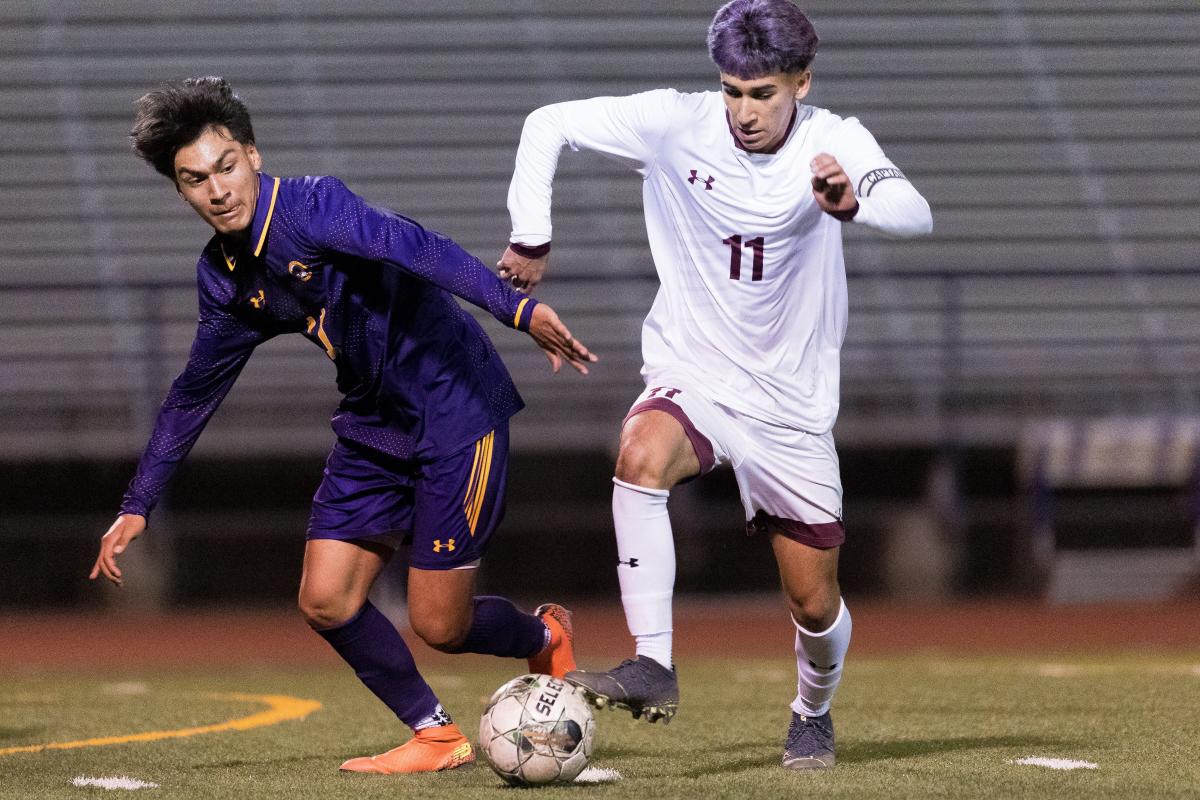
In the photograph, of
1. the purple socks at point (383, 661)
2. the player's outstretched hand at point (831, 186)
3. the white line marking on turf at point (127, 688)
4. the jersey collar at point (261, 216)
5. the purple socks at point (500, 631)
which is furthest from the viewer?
the white line marking on turf at point (127, 688)

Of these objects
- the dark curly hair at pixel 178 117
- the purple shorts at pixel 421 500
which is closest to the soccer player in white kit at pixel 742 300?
the purple shorts at pixel 421 500

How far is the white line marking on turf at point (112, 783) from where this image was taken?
4117mm

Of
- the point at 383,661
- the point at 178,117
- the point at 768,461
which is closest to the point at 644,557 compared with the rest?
the point at 768,461

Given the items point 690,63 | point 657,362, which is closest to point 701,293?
point 657,362

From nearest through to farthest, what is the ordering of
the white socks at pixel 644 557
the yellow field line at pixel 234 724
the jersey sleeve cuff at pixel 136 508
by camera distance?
the white socks at pixel 644 557, the jersey sleeve cuff at pixel 136 508, the yellow field line at pixel 234 724

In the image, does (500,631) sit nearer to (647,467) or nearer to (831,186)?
(647,467)

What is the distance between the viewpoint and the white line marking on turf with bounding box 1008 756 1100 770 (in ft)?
13.9

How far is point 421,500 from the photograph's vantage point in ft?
14.6

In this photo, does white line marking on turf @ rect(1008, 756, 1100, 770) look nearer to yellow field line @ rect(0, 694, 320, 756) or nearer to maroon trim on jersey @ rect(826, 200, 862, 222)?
maroon trim on jersey @ rect(826, 200, 862, 222)

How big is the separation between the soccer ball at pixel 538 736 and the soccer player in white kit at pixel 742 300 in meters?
0.21

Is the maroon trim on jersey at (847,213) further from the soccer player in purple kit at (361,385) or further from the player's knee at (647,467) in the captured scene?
the soccer player in purple kit at (361,385)

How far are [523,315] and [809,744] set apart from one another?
1.30 meters

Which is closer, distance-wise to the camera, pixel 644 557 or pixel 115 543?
pixel 644 557

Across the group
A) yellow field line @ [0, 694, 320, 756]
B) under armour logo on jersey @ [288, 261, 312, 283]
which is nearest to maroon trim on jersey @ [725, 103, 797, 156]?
under armour logo on jersey @ [288, 261, 312, 283]
